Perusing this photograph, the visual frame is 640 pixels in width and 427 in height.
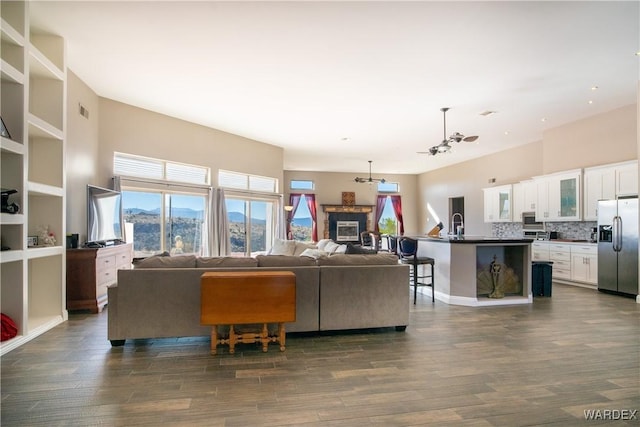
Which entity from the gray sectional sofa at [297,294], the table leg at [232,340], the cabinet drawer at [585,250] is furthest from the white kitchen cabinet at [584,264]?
the table leg at [232,340]

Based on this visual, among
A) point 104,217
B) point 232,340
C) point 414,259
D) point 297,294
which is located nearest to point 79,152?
point 104,217

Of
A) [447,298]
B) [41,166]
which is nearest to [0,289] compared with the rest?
[41,166]

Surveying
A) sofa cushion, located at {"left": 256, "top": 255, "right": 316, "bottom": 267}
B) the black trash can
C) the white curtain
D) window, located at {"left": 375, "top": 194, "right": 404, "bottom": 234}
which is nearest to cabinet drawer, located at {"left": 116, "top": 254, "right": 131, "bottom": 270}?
the white curtain

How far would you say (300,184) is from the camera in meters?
12.7

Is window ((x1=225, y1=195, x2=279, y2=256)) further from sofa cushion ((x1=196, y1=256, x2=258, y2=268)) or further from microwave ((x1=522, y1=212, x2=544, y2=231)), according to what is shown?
microwave ((x1=522, y1=212, x2=544, y2=231))

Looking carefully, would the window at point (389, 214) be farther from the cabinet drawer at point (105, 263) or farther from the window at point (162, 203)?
the cabinet drawer at point (105, 263)

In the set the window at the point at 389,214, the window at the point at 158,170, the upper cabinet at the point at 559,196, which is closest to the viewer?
the window at the point at 158,170

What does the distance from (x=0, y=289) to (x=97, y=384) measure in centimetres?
171

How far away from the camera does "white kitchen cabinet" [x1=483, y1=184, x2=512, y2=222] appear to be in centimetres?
863

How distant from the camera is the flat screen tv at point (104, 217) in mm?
4875

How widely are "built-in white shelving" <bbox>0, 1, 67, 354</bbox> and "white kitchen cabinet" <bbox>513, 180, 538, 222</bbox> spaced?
28.1 ft

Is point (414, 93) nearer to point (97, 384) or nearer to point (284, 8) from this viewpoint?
point (284, 8)

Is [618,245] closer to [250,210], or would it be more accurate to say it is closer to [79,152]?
[250,210]

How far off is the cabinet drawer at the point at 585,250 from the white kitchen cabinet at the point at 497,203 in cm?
212
